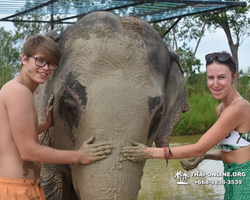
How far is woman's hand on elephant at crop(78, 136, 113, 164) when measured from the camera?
270cm

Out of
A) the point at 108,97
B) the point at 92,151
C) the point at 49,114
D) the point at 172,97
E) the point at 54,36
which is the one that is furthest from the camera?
the point at 172,97

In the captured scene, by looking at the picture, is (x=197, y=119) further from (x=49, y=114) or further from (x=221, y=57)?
(x=221, y=57)

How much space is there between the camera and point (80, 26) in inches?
143

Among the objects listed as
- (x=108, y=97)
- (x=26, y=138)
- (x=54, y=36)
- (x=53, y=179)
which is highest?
(x=54, y=36)

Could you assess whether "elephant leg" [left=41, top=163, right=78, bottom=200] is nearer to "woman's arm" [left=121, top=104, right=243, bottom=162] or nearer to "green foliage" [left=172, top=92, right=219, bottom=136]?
"woman's arm" [left=121, top=104, right=243, bottom=162]

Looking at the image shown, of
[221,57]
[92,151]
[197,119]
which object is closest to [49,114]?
[92,151]

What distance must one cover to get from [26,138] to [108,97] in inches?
23.1

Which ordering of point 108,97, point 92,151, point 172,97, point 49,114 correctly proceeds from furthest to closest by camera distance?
point 172,97 < point 49,114 < point 108,97 < point 92,151

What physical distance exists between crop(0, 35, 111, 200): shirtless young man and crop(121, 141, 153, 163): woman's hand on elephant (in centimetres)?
12

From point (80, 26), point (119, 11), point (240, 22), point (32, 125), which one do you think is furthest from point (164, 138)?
point (240, 22)

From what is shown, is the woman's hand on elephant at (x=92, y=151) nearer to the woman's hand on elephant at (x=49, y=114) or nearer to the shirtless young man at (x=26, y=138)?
the shirtless young man at (x=26, y=138)

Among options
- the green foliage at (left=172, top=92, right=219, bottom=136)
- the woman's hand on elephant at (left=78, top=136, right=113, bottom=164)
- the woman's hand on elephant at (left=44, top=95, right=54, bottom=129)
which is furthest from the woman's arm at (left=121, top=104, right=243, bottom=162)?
the green foliage at (left=172, top=92, right=219, bottom=136)

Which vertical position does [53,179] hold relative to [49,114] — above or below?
below

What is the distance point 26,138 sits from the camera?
2781 mm
